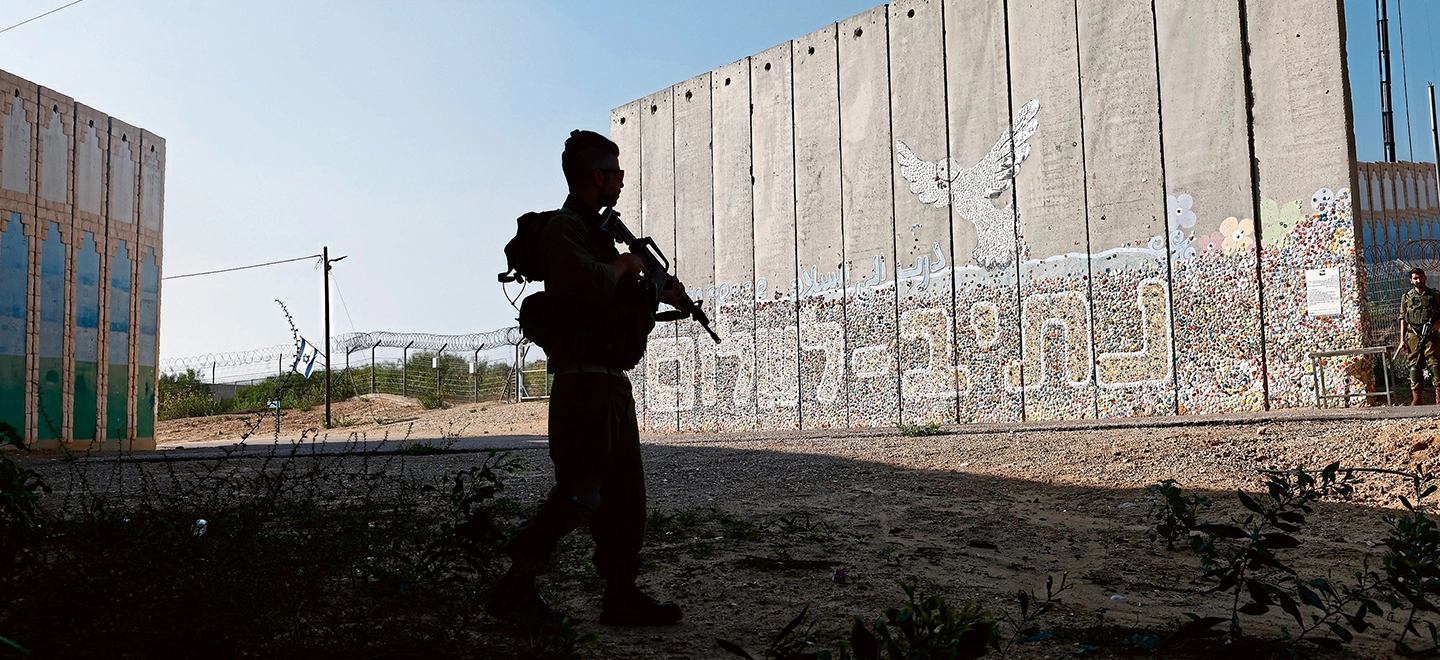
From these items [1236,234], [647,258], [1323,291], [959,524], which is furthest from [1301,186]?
[647,258]

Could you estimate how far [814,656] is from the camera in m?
2.05

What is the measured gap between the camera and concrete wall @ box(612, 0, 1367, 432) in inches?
322

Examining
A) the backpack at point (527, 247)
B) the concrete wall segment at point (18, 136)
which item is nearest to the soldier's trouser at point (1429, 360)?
the backpack at point (527, 247)

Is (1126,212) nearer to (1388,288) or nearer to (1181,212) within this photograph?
(1181,212)

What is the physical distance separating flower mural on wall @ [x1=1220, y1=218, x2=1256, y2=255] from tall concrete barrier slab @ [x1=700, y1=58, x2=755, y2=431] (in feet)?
20.3

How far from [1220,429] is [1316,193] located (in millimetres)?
2897

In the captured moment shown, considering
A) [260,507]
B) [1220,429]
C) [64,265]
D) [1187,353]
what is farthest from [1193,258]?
[64,265]

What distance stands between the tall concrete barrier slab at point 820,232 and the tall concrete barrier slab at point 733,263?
966mm

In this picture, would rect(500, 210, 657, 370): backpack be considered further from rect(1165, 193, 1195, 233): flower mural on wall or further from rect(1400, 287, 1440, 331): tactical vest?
rect(1400, 287, 1440, 331): tactical vest

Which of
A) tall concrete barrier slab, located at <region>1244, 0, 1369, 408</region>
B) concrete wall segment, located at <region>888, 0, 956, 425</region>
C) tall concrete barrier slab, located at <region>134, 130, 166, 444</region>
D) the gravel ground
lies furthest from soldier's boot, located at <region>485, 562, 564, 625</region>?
tall concrete barrier slab, located at <region>134, 130, 166, 444</region>

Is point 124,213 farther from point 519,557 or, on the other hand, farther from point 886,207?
point 519,557

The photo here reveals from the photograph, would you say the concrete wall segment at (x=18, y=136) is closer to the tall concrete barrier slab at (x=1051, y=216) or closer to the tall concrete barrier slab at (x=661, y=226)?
the tall concrete barrier slab at (x=661, y=226)

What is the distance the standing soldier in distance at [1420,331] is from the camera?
8.69m

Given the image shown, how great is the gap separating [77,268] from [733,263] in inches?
312
